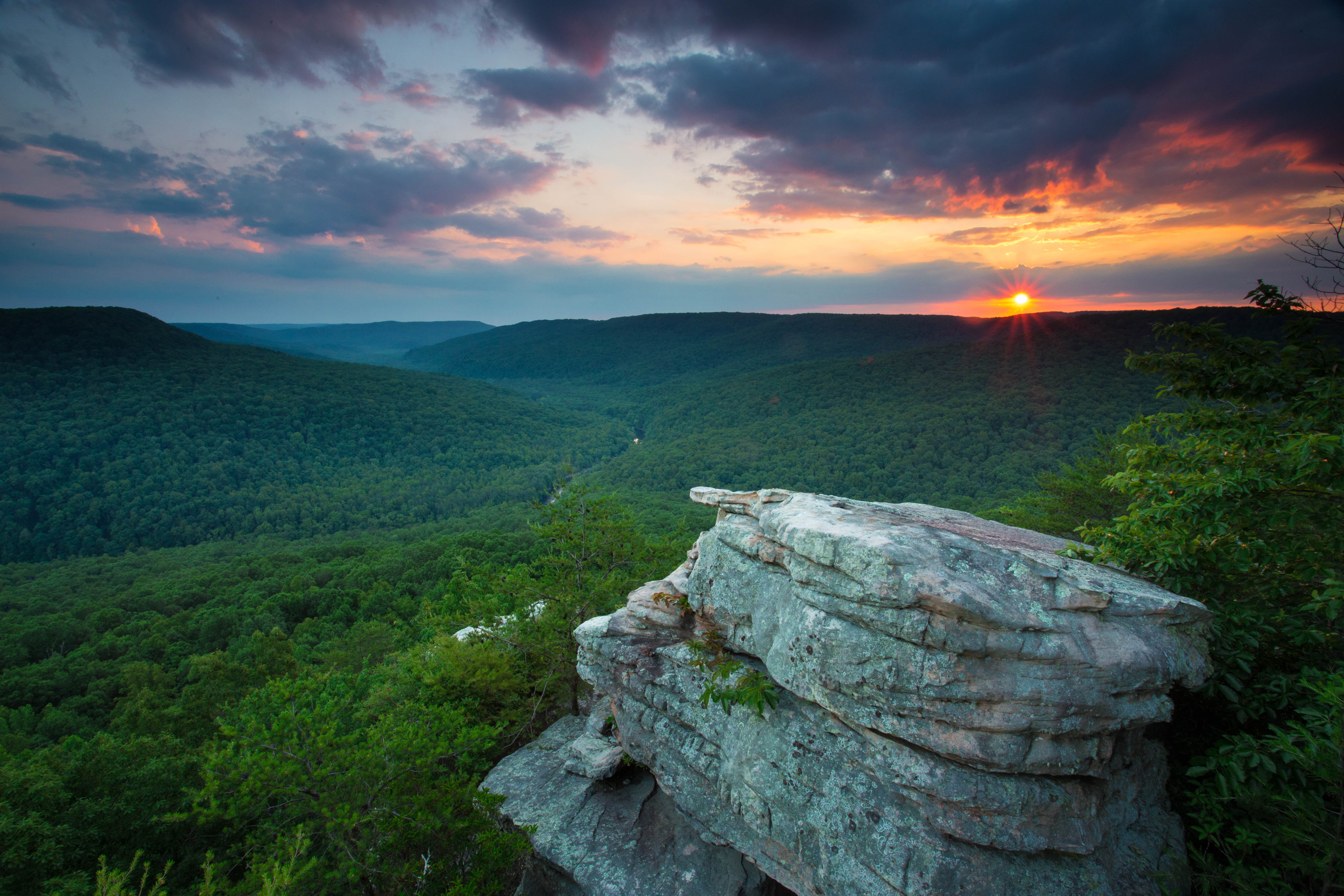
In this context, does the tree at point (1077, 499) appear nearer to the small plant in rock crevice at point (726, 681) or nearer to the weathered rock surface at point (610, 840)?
the small plant in rock crevice at point (726, 681)

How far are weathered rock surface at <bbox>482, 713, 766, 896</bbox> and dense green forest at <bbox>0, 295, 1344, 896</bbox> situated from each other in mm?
856

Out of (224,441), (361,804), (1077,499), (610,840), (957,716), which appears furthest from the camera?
(224,441)

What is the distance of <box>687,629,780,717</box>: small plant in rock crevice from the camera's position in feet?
30.3

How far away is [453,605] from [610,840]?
25261 mm

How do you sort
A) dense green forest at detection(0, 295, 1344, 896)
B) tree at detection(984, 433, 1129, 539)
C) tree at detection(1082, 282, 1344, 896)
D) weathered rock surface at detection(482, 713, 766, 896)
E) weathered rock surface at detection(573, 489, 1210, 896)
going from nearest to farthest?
tree at detection(1082, 282, 1344, 896) < weathered rock surface at detection(573, 489, 1210, 896) < dense green forest at detection(0, 295, 1344, 896) < weathered rock surface at detection(482, 713, 766, 896) < tree at detection(984, 433, 1129, 539)

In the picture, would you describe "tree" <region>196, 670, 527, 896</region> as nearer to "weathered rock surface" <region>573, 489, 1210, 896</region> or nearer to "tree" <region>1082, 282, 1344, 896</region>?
"weathered rock surface" <region>573, 489, 1210, 896</region>

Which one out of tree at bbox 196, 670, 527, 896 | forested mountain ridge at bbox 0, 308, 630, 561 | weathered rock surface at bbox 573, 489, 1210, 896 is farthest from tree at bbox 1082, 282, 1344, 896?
forested mountain ridge at bbox 0, 308, 630, 561

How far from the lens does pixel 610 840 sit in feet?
36.6

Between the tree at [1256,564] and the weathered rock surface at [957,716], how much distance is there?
772mm

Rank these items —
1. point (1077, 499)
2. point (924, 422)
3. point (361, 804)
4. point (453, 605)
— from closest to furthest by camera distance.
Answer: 1. point (361, 804)
2. point (1077, 499)
3. point (453, 605)
4. point (924, 422)

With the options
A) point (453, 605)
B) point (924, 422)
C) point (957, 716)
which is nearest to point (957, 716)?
point (957, 716)

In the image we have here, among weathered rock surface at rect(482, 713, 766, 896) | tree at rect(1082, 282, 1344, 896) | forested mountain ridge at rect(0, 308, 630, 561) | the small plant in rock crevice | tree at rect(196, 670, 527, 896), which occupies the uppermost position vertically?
tree at rect(1082, 282, 1344, 896)

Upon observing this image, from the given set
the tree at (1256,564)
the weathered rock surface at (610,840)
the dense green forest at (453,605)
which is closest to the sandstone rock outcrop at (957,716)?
the tree at (1256,564)

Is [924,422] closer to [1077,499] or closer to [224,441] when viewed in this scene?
[1077,499]
